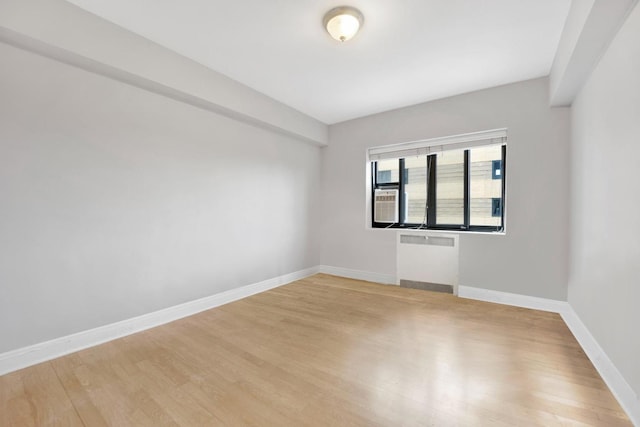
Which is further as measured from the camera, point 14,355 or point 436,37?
point 436,37

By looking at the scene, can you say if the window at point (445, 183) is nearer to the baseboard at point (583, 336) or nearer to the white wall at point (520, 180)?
the white wall at point (520, 180)

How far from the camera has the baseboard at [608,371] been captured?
1460 millimetres

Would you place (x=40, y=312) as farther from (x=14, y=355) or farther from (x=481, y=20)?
(x=481, y=20)

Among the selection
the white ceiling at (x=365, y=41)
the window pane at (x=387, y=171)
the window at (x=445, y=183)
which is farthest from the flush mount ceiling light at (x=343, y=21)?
the window pane at (x=387, y=171)

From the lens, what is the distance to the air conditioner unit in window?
4434 mm

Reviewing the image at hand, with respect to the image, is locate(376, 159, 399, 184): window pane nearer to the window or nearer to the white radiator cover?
the window

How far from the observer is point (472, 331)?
2.56 meters

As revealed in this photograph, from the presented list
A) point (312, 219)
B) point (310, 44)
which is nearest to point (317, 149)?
point (312, 219)

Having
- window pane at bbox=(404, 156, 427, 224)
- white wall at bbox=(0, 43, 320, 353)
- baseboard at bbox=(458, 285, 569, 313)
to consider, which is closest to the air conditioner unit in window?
window pane at bbox=(404, 156, 427, 224)

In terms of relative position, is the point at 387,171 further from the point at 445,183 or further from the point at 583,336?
the point at 583,336

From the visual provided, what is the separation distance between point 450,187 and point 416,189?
50cm

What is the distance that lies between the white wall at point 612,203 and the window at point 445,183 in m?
1.02

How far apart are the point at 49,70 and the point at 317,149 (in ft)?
11.8

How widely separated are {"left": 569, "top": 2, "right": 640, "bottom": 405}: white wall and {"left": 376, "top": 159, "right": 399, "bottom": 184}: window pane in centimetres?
226
